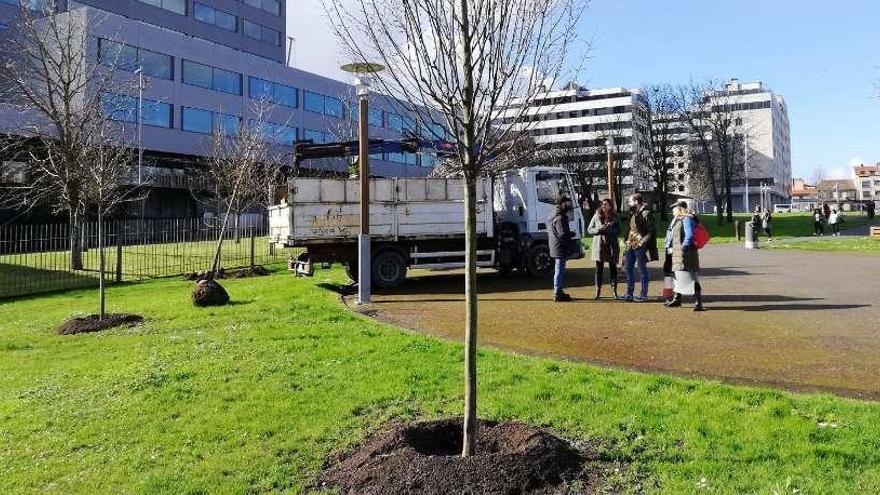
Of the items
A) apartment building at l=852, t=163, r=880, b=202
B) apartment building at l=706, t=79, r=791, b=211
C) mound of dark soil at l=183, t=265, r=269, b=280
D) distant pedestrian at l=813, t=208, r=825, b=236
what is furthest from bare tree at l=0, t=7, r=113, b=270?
apartment building at l=852, t=163, r=880, b=202

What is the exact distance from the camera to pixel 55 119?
2148cm

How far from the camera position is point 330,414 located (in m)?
5.46

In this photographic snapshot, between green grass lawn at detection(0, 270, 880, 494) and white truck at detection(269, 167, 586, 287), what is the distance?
5639mm

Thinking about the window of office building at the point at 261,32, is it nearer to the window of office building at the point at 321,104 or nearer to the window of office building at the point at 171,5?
the window of office building at the point at 171,5

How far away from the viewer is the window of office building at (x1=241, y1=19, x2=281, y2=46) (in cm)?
5809

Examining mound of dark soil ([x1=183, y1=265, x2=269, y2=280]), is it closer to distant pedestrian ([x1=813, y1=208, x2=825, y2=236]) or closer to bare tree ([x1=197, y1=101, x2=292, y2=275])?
bare tree ([x1=197, y1=101, x2=292, y2=275])

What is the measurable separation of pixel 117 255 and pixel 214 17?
40.9 meters

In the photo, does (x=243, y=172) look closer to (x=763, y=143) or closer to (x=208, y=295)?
(x=208, y=295)

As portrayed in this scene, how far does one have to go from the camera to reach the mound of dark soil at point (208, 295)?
11.9 meters

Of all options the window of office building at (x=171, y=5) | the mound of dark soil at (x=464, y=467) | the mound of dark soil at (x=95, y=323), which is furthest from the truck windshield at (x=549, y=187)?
the window of office building at (x=171, y=5)

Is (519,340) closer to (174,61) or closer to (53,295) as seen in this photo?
(53,295)

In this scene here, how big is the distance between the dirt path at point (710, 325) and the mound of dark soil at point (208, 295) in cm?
273

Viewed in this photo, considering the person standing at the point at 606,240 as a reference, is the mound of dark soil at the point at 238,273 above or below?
below

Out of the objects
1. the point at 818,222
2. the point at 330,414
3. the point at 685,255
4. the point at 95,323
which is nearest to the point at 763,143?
the point at 818,222
